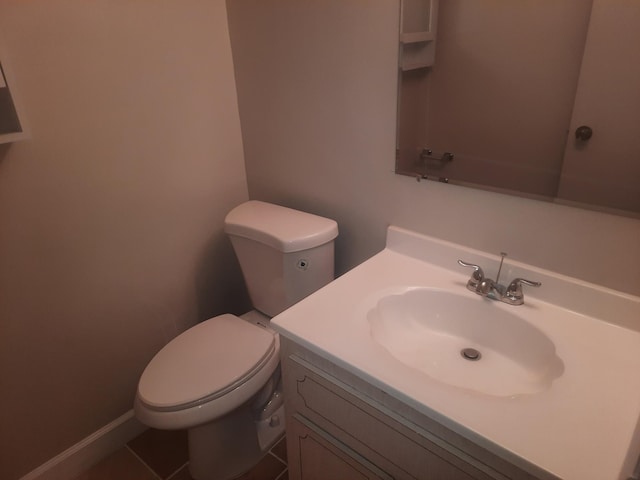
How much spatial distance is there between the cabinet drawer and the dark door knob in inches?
Result: 27.3

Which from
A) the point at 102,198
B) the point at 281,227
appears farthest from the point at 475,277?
the point at 102,198

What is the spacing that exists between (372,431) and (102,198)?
3.56ft

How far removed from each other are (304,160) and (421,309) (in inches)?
26.5

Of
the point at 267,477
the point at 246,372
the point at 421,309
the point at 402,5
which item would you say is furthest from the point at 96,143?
the point at 267,477

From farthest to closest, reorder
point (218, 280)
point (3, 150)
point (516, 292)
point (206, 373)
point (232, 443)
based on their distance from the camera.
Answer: point (218, 280), point (232, 443), point (206, 373), point (3, 150), point (516, 292)

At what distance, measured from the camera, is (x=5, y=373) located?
1300mm

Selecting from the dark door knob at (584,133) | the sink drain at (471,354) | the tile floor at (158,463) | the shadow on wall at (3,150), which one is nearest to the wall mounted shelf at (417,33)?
the dark door knob at (584,133)

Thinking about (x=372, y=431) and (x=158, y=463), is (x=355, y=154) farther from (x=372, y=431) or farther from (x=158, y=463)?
(x=158, y=463)

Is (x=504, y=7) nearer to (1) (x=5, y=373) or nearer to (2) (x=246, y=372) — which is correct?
(2) (x=246, y=372)

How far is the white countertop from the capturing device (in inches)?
26.4

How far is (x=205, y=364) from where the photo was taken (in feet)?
4.39

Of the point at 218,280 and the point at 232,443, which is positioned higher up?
the point at 218,280

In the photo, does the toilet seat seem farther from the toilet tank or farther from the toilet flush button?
the toilet flush button

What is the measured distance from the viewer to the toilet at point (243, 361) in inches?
49.4
